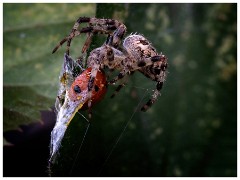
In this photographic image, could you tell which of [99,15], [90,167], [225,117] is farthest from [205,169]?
[99,15]

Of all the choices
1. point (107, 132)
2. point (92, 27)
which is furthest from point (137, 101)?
point (92, 27)

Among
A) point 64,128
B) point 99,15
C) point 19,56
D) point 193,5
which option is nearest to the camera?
point 64,128

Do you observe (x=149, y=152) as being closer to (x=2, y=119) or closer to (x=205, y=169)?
(x=205, y=169)

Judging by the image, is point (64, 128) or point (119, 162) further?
point (119, 162)

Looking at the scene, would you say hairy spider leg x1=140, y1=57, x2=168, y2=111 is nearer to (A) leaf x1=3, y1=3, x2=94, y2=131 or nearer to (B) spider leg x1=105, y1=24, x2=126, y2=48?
(B) spider leg x1=105, y1=24, x2=126, y2=48

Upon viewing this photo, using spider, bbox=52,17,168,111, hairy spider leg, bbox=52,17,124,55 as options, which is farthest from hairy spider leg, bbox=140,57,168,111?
hairy spider leg, bbox=52,17,124,55

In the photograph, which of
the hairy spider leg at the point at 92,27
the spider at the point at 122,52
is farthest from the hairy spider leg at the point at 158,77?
the hairy spider leg at the point at 92,27
